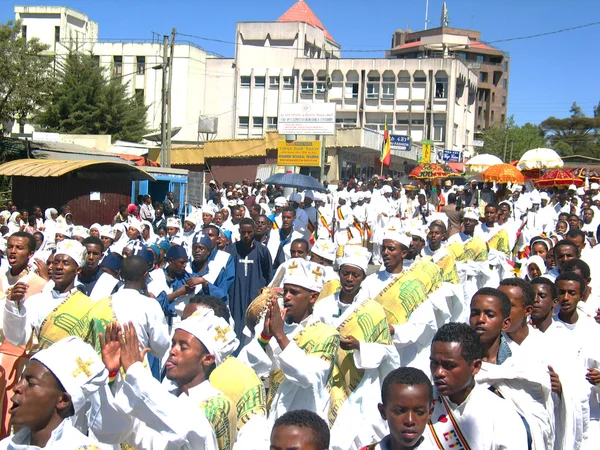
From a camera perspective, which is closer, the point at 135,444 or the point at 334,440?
the point at 135,444

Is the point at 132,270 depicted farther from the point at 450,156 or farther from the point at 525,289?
the point at 450,156

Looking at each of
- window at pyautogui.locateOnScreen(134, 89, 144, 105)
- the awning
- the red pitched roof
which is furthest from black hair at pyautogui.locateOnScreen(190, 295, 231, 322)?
the red pitched roof

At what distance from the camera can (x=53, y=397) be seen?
334cm

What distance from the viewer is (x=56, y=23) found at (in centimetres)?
5884

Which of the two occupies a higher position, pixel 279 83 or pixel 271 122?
pixel 279 83

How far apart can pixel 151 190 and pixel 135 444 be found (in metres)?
24.2

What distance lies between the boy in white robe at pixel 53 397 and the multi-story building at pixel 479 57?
72802 millimetres

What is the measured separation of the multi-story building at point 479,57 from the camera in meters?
76.1

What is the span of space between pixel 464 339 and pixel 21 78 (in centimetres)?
2602

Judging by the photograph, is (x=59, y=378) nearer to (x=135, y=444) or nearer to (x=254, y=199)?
(x=135, y=444)

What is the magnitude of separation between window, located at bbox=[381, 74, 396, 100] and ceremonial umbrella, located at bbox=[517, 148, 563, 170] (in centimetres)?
3338

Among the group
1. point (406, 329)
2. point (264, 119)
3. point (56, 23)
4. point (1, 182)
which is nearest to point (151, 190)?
point (1, 182)

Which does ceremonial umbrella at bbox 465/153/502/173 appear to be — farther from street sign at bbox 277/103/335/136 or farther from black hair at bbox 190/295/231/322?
black hair at bbox 190/295/231/322

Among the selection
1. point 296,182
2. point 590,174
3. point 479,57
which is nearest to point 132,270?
point 296,182
